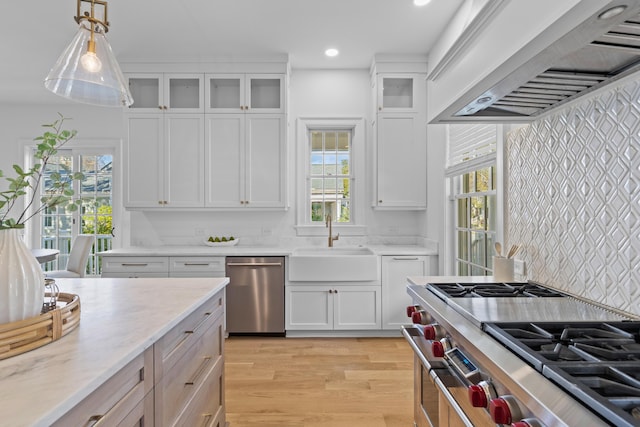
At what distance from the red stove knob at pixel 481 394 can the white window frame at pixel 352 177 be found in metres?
3.25

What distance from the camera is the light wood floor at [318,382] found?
2.19m

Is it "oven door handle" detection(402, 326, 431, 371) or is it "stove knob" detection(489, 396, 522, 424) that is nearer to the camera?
"stove knob" detection(489, 396, 522, 424)

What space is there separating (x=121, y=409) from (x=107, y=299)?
0.69 m

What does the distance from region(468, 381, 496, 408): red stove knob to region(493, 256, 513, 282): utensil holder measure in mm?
1094

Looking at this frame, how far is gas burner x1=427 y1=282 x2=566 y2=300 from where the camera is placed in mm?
1536

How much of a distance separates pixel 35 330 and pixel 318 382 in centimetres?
203

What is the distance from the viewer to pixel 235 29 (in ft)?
10.7

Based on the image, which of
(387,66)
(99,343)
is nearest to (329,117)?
(387,66)

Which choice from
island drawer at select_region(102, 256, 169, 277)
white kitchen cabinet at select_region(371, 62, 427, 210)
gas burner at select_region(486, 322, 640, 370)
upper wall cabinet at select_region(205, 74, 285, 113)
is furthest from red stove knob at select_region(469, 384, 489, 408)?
upper wall cabinet at select_region(205, 74, 285, 113)

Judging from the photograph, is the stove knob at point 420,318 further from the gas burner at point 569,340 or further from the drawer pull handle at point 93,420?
the drawer pull handle at point 93,420

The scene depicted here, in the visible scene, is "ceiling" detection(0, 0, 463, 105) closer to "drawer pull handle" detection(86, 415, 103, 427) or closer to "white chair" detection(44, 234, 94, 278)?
"white chair" detection(44, 234, 94, 278)

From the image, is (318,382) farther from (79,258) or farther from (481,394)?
(79,258)

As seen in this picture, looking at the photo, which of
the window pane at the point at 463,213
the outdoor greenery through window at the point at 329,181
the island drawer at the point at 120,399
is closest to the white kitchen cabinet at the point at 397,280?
the window pane at the point at 463,213

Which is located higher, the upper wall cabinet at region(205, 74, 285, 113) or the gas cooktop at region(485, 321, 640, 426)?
the upper wall cabinet at region(205, 74, 285, 113)
